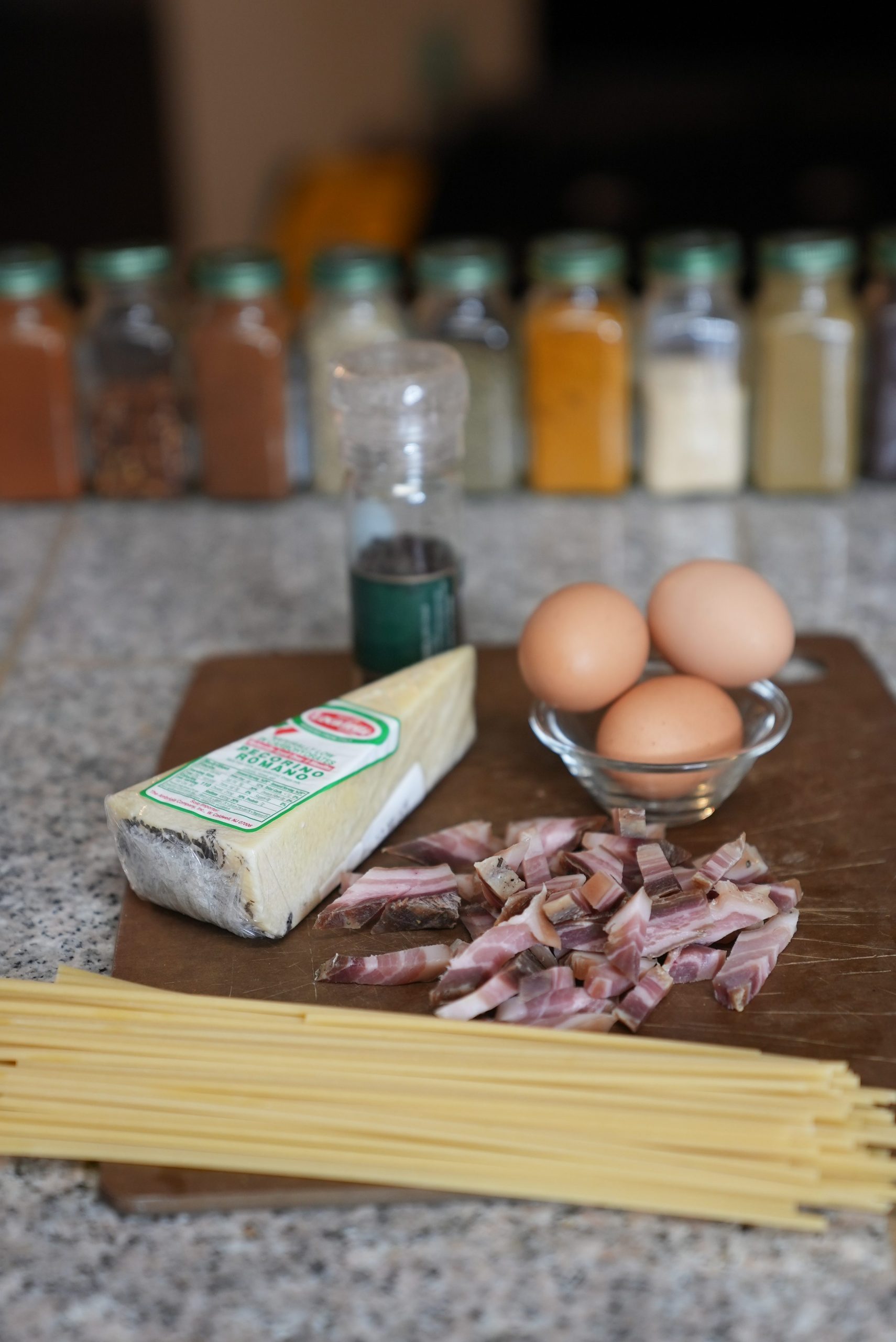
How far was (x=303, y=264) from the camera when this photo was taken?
2.89m

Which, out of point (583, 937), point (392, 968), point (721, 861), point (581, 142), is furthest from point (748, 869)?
point (581, 142)

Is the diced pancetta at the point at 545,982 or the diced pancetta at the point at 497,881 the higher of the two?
the diced pancetta at the point at 497,881

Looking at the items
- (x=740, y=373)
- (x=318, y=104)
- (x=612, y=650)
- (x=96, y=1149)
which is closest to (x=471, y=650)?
(x=612, y=650)

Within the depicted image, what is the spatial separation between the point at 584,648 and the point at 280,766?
220mm

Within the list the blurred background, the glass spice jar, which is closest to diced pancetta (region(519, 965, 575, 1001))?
the blurred background

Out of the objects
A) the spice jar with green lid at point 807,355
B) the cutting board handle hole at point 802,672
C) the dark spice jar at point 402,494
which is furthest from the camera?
the spice jar with green lid at point 807,355

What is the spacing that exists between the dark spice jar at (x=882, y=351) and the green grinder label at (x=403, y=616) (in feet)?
2.16

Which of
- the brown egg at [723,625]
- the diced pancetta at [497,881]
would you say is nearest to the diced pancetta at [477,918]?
the diced pancetta at [497,881]

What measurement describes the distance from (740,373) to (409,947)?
0.93m

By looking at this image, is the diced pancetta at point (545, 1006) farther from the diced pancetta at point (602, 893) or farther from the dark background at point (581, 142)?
the dark background at point (581, 142)

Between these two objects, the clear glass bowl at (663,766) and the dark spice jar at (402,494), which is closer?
the clear glass bowl at (663,766)

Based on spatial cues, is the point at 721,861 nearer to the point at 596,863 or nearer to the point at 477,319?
the point at 596,863

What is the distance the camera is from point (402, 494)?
3.71 ft

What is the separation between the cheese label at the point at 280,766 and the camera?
841 mm
